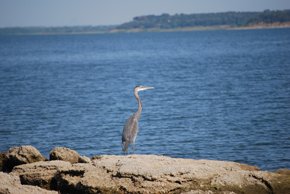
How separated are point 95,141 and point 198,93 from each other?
16.5m

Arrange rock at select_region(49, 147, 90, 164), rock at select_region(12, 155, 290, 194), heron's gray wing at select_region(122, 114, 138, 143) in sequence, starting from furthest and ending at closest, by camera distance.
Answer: heron's gray wing at select_region(122, 114, 138, 143) < rock at select_region(49, 147, 90, 164) < rock at select_region(12, 155, 290, 194)

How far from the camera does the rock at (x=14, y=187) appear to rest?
10078 mm

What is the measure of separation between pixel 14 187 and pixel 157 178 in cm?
253

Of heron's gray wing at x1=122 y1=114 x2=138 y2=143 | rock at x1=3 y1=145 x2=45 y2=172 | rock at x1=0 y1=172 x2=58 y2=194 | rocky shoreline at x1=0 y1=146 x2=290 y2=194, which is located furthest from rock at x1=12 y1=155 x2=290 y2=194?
heron's gray wing at x1=122 y1=114 x2=138 y2=143

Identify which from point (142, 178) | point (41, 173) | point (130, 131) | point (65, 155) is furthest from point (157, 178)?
point (130, 131)

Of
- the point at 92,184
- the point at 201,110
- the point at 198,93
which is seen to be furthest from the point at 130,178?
the point at 198,93

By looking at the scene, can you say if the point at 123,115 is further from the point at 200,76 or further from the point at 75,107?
the point at 200,76

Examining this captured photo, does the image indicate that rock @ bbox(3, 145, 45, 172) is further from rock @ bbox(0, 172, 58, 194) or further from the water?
the water

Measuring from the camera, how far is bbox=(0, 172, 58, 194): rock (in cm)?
1008

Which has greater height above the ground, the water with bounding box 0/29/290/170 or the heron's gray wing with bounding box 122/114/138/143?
the heron's gray wing with bounding box 122/114/138/143

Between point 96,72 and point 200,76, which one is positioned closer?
point 200,76

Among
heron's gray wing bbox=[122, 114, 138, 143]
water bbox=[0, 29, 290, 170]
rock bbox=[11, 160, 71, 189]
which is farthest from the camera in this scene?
water bbox=[0, 29, 290, 170]

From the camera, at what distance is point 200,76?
5022 centimetres

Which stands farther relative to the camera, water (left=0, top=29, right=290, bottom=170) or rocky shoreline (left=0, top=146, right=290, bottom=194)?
water (left=0, top=29, right=290, bottom=170)
